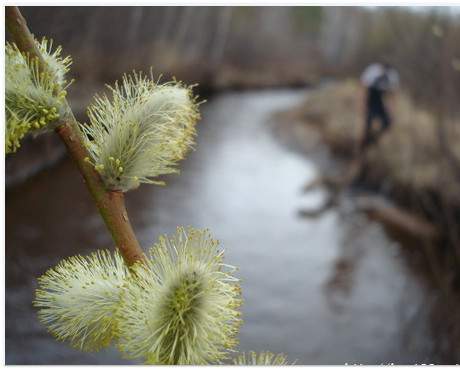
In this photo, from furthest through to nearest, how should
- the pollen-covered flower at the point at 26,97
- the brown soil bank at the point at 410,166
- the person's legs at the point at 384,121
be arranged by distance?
the person's legs at the point at 384,121
the brown soil bank at the point at 410,166
the pollen-covered flower at the point at 26,97

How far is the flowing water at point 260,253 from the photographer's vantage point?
8.06 ft

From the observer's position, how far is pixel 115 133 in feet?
1.28

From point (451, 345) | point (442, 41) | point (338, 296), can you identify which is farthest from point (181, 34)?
point (451, 345)

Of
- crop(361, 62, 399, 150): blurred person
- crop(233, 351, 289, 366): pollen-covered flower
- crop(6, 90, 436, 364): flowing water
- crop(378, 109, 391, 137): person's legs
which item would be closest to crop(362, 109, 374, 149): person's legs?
crop(361, 62, 399, 150): blurred person

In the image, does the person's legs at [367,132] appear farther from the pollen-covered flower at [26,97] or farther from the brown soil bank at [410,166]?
the pollen-covered flower at [26,97]

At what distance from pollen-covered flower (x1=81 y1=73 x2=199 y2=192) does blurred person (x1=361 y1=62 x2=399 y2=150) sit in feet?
11.3

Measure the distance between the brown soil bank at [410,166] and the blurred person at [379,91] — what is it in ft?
0.31

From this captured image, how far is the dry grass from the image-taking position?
3623 millimetres

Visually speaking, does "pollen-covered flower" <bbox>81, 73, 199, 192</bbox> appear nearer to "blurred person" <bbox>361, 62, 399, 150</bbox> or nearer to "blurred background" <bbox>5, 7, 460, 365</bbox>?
"blurred background" <bbox>5, 7, 460, 365</bbox>

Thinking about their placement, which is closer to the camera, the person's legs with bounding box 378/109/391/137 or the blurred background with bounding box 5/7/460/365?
the blurred background with bounding box 5/7/460/365

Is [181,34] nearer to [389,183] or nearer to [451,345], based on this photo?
[389,183]

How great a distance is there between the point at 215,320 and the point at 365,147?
4.31 meters

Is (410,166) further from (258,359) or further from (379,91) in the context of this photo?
(258,359)

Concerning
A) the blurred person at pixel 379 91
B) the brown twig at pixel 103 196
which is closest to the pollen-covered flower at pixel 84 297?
the brown twig at pixel 103 196
